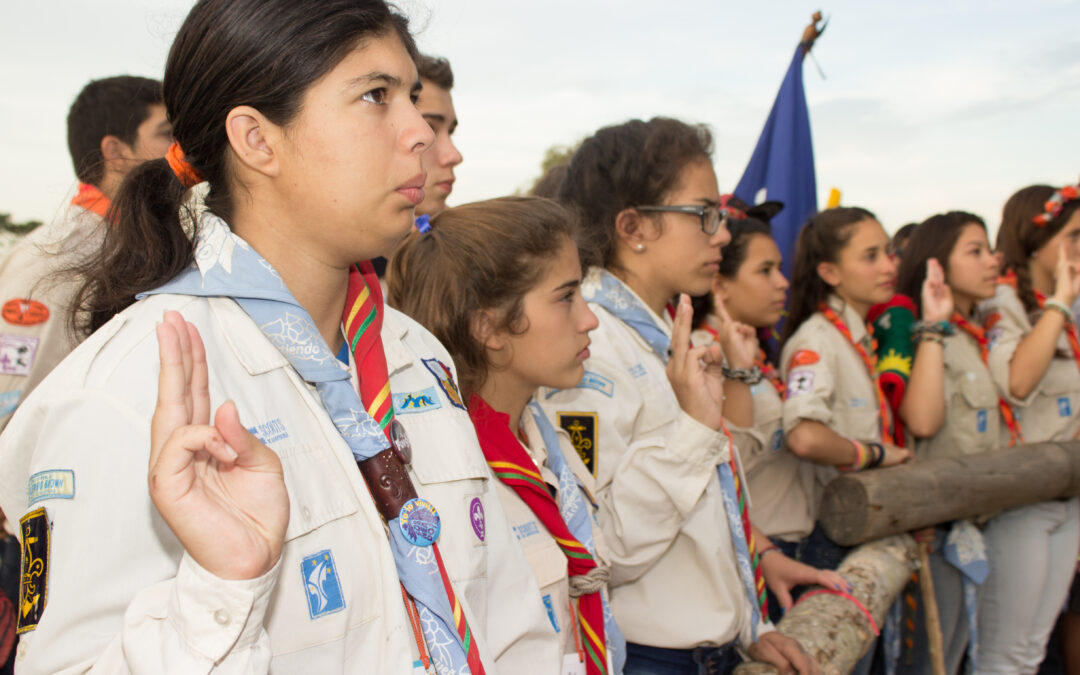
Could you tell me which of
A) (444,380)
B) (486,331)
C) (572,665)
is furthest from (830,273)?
(444,380)

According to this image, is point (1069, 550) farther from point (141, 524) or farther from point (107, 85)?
point (107, 85)

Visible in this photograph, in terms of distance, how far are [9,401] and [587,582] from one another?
2.35m

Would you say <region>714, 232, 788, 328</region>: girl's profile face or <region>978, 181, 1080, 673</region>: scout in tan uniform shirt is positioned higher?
<region>714, 232, 788, 328</region>: girl's profile face

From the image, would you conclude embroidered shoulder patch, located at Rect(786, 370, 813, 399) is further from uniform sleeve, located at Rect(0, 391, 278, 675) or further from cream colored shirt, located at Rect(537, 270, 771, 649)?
uniform sleeve, located at Rect(0, 391, 278, 675)

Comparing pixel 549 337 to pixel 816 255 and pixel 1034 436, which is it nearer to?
pixel 816 255

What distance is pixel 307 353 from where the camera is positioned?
60.2 inches

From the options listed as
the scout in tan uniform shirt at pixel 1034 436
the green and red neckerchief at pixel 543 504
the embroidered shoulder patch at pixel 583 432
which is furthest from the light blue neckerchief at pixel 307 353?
the scout in tan uniform shirt at pixel 1034 436

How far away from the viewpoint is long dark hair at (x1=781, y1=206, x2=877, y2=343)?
467 cm

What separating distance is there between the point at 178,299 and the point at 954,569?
4440mm

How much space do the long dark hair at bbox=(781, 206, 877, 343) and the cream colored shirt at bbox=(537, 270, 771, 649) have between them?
6.64 feet

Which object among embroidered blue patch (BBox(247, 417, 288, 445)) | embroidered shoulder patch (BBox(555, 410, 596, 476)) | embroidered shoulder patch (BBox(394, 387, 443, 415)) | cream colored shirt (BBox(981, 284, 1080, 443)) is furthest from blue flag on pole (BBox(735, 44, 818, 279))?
embroidered blue patch (BBox(247, 417, 288, 445))

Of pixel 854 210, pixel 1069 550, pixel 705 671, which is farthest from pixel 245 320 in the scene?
pixel 1069 550

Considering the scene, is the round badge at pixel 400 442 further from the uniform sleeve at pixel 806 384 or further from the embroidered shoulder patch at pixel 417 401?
the uniform sleeve at pixel 806 384

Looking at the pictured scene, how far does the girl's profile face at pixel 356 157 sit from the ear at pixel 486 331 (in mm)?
847
